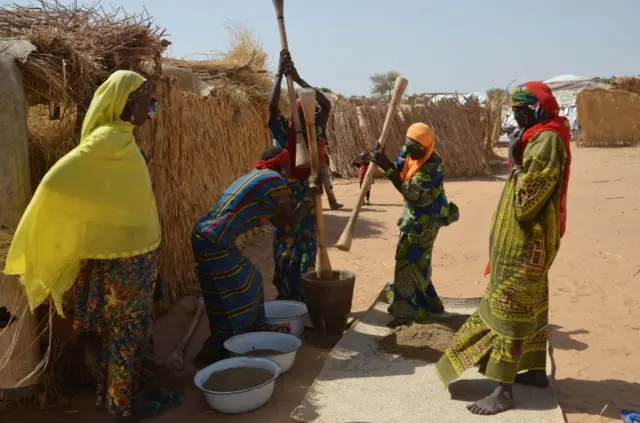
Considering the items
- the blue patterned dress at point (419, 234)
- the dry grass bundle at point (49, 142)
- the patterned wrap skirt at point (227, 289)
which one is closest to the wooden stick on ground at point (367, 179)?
the blue patterned dress at point (419, 234)

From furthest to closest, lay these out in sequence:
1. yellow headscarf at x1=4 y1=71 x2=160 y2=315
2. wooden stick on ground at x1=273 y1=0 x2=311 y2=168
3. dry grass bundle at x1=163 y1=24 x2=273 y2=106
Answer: dry grass bundle at x1=163 y1=24 x2=273 y2=106
wooden stick on ground at x1=273 y1=0 x2=311 y2=168
yellow headscarf at x1=4 y1=71 x2=160 y2=315

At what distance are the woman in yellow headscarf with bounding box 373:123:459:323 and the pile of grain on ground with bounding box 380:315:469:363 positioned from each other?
0.16 metres

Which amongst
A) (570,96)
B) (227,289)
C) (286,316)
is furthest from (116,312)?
(570,96)

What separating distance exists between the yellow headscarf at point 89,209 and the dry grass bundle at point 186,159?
140cm

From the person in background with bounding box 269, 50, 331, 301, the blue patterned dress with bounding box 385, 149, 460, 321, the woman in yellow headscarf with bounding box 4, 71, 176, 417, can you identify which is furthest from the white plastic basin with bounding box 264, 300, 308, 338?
the woman in yellow headscarf with bounding box 4, 71, 176, 417

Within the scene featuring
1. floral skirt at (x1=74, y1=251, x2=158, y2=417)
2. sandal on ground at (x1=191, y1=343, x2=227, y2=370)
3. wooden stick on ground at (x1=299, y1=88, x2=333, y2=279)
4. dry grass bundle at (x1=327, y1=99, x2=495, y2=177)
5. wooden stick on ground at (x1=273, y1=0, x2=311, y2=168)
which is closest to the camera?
floral skirt at (x1=74, y1=251, x2=158, y2=417)

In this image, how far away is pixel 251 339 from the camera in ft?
12.1

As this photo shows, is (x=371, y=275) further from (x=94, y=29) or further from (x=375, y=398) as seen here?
(x=94, y=29)

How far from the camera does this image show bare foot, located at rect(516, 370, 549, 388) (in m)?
3.23

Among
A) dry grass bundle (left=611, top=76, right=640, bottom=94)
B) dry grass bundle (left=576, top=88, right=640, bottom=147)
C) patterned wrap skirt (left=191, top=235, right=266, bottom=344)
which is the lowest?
patterned wrap skirt (left=191, top=235, right=266, bottom=344)

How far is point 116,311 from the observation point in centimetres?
279

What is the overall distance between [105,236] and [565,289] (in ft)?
14.1

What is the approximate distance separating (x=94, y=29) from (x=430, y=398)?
9.75 feet

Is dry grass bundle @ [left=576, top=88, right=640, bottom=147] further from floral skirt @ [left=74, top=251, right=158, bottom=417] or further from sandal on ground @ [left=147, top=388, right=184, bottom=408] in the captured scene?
floral skirt @ [left=74, top=251, right=158, bottom=417]
